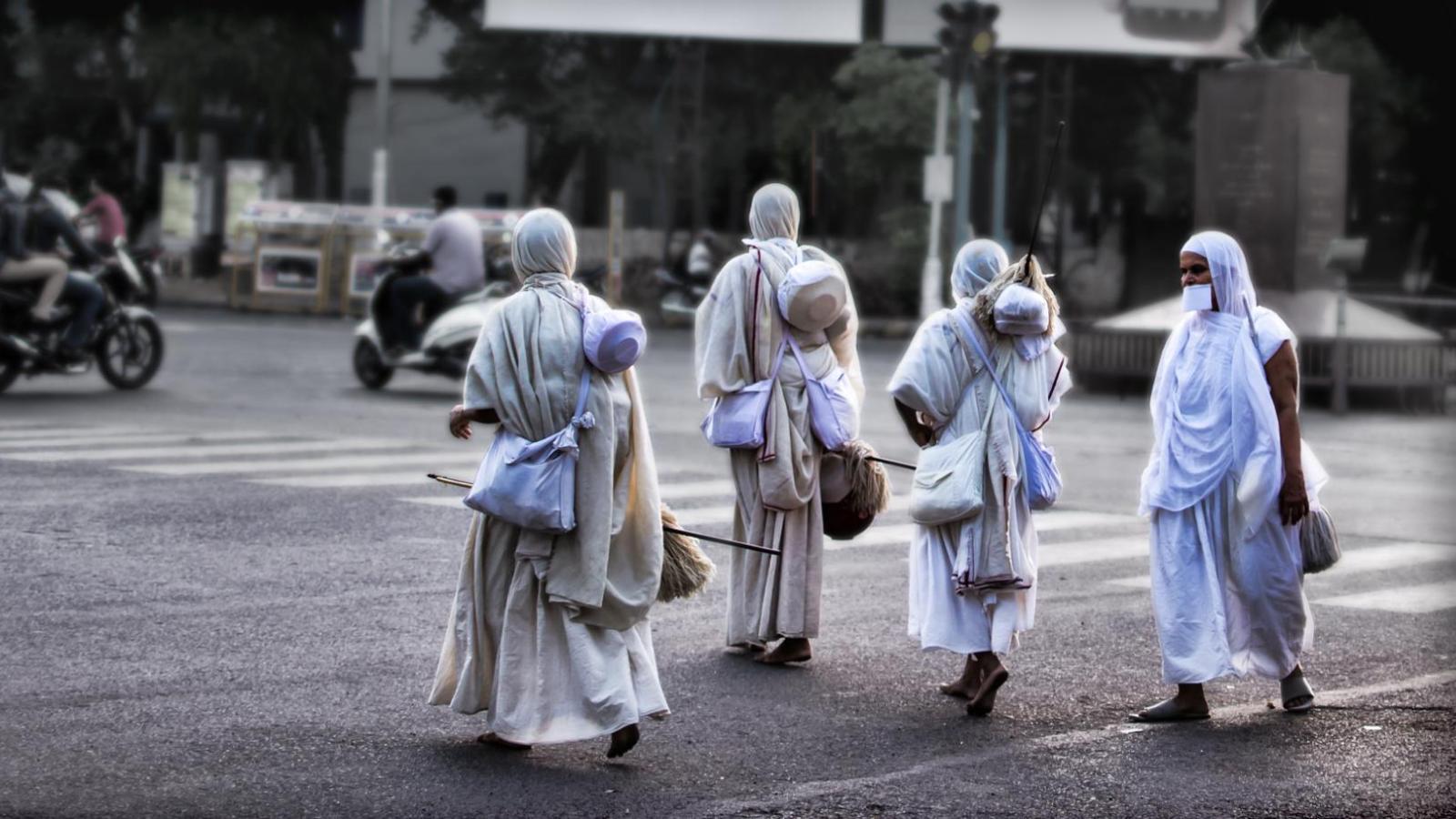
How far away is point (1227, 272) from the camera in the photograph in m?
6.72

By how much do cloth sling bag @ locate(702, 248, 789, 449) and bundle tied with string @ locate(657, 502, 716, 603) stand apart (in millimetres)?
1221

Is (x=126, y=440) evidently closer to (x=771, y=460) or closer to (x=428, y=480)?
(x=428, y=480)

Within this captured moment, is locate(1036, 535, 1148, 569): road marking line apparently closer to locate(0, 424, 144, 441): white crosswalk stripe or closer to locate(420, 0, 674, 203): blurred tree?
locate(0, 424, 144, 441): white crosswalk stripe

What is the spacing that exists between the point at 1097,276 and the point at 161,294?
→ 15.4 metres

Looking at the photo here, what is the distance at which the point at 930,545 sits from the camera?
273 inches

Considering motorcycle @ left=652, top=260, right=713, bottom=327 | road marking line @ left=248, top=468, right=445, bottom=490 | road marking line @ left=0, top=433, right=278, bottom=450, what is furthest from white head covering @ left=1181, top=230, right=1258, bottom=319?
motorcycle @ left=652, top=260, right=713, bottom=327

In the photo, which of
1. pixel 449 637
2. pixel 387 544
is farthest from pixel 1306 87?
pixel 449 637

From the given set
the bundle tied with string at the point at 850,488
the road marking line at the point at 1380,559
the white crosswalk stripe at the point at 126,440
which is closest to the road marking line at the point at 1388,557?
the road marking line at the point at 1380,559

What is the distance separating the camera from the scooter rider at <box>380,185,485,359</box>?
18.3 metres

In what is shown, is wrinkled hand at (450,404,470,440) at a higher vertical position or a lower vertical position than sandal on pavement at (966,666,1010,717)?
higher

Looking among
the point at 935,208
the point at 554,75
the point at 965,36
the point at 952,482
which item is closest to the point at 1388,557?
the point at 952,482

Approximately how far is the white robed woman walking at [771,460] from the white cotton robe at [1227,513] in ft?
4.18

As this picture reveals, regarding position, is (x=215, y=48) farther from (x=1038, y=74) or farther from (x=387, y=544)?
(x=387, y=544)

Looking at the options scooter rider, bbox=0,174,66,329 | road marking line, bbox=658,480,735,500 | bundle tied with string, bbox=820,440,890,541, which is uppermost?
scooter rider, bbox=0,174,66,329
